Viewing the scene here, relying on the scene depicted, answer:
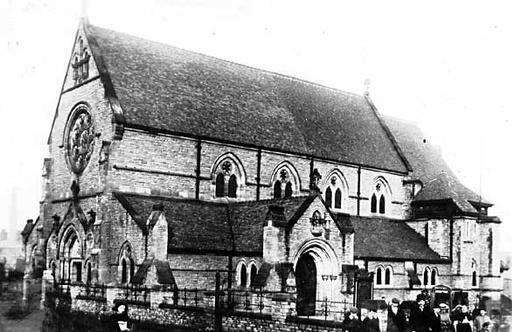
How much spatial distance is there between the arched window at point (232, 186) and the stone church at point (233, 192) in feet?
0.18

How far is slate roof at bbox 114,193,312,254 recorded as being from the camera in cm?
3072

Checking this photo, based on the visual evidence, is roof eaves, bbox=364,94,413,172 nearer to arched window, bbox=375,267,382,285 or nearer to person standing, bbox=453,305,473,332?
arched window, bbox=375,267,382,285

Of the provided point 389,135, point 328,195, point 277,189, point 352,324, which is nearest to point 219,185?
point 277,189

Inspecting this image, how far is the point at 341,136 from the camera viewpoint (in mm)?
44219

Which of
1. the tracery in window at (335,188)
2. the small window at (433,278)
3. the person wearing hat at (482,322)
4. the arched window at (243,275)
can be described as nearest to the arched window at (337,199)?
the tracery in window at (335,188)

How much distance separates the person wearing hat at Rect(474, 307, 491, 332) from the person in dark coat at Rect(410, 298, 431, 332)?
3778 mm

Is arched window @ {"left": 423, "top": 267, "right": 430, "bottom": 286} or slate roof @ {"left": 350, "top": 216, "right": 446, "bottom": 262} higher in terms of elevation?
slate roof @ {"left": 350, "top": 216, "right": 446, "bottom": 262}

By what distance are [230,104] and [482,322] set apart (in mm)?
21232

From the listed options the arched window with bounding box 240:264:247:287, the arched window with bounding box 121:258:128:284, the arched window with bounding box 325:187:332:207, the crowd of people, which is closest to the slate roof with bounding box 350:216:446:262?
the arched window with bounding box 325:187:332:207

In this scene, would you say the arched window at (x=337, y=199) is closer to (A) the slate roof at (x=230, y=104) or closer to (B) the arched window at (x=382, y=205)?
(A) the slate roof at (x=230, y=104)

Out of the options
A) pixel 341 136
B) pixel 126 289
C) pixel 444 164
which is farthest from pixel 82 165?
pixel 444 164

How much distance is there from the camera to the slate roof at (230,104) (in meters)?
34.8

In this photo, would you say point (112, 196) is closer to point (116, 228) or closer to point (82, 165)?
point (116, 228)

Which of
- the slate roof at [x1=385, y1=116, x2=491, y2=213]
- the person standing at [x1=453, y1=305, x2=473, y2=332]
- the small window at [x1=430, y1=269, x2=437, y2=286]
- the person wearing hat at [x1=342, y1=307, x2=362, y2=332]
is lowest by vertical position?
the small window at [x1=430, y1=269, x2=437, y2=286]
